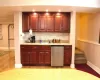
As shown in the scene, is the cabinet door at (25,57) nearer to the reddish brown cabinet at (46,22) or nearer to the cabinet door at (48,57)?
the cabinet door at (48,57)

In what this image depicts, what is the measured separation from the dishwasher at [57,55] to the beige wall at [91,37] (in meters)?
1.28

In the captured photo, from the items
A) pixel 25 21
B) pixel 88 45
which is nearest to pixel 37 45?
pixel 25 21

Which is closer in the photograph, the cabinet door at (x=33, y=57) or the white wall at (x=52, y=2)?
the white wall at (x=52, y=2)

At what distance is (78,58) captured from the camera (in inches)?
250

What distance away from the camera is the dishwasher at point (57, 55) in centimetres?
555

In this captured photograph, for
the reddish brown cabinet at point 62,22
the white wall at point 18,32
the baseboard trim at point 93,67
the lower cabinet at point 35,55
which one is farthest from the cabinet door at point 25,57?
the baseboard trim at point 93,67

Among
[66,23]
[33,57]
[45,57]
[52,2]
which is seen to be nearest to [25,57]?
[33,57]

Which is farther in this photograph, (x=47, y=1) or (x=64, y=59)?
(x=64, y=59)

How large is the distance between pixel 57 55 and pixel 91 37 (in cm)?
173

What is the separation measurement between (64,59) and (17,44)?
2.10m

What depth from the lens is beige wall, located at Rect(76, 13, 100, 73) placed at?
5.14 m

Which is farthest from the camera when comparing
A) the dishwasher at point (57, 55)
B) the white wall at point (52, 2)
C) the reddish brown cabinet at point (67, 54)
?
the reddish brown cabinet at point (67, 54)

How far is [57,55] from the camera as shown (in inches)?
219

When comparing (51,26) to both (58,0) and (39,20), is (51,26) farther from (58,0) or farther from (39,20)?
(58,0)
